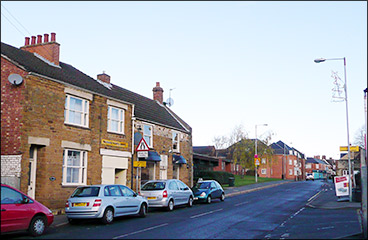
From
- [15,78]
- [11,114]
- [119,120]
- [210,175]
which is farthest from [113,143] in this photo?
[210,175]

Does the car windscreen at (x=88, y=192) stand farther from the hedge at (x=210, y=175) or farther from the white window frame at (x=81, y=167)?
the hedge at (x=210, y=175)

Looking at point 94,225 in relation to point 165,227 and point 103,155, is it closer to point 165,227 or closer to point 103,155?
point 165,227

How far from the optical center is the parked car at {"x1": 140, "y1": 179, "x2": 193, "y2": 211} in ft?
63.4

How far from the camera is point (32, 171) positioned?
58.3ft

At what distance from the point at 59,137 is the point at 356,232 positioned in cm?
1346

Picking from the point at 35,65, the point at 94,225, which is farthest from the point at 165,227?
the point at 35,65

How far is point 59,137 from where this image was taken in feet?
61.6

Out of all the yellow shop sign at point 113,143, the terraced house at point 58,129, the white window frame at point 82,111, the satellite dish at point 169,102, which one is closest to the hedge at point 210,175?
the satellite dish at point 169,102

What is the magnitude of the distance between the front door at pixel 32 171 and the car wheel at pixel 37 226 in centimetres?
→ 564

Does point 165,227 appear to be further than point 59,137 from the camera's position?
No

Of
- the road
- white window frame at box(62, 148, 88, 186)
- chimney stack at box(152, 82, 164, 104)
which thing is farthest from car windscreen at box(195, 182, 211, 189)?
chimney stack at box(152, 82, 164, 104)

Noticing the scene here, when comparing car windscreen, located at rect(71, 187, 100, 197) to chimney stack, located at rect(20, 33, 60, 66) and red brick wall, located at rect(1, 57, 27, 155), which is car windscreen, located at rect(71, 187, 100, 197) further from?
chimney stack, located at rect(20, 33, 60, 66)

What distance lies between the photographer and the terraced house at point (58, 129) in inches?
666

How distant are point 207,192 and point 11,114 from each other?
12.8 metres
